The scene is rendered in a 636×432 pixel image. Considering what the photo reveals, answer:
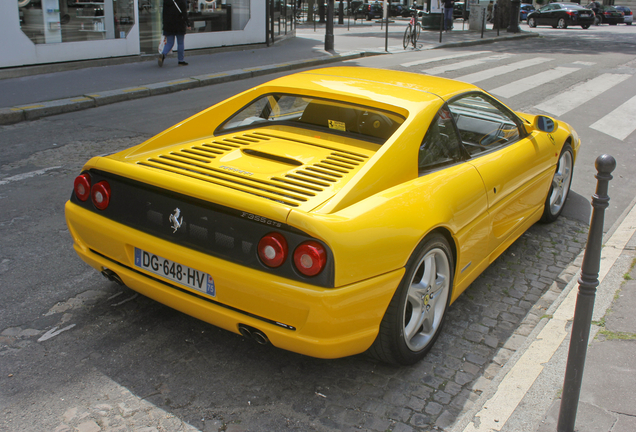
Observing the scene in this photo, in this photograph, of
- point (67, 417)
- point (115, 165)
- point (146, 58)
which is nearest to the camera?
point (67, 417)

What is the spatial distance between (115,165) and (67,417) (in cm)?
127

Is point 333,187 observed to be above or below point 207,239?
above

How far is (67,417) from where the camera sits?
102 inches

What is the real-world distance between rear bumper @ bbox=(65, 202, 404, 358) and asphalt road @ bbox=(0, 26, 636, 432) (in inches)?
12.2

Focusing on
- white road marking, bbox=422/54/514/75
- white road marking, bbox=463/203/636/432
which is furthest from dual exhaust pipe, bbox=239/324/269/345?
white road marking, bbox=422/54/514/75

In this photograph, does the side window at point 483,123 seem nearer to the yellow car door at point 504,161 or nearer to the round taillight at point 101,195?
the yellow car door at point 504,161

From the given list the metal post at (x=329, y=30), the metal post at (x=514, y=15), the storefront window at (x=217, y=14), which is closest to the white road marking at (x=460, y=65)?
the metal post at (x=329, y=30)

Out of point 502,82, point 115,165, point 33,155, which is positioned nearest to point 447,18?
point 502,82

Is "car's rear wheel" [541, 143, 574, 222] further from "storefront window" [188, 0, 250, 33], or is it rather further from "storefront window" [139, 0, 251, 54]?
"storefront window" [188, 0, 250, 33]

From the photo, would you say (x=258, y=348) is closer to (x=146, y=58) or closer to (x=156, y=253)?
(x=156, y=253)

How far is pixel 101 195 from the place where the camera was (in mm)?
3162

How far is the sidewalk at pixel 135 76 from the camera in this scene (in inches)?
384

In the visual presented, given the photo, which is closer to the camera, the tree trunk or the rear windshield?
the rear windshield

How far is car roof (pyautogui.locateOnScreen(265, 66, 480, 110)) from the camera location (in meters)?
3.52
